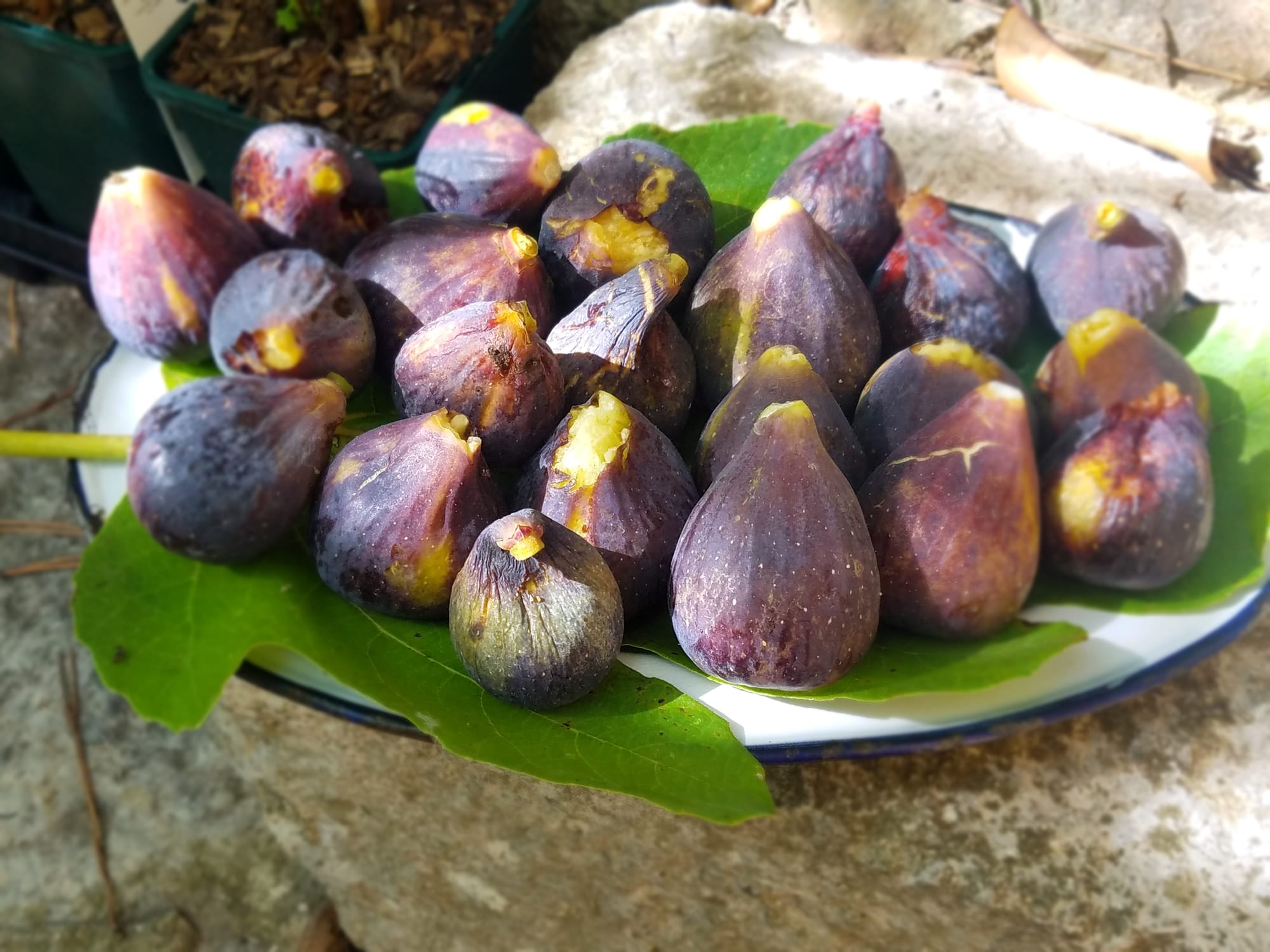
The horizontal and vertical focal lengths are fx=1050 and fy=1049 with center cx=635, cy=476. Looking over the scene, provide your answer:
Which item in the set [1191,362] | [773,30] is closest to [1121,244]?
[1191,362]

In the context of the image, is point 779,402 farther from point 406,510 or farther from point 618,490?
point 406,510

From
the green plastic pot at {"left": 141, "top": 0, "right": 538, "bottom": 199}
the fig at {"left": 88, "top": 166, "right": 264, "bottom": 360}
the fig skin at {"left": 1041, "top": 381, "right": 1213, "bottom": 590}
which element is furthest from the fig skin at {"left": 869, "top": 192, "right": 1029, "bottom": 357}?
the green plastic pot at {"left": 141, "top": 0, "right": 538, "bottom": 199}

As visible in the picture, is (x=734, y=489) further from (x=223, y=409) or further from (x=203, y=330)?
(x=203, y=330)

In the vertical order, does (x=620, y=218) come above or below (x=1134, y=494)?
above

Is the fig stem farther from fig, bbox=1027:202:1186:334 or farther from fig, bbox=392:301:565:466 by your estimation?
fig, bbox=1027:202:1186:334

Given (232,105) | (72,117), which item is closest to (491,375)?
(232,105)

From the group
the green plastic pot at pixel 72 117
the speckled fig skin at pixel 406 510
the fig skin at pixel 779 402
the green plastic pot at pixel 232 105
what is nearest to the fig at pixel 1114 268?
the fig skin at pixel 779 402
